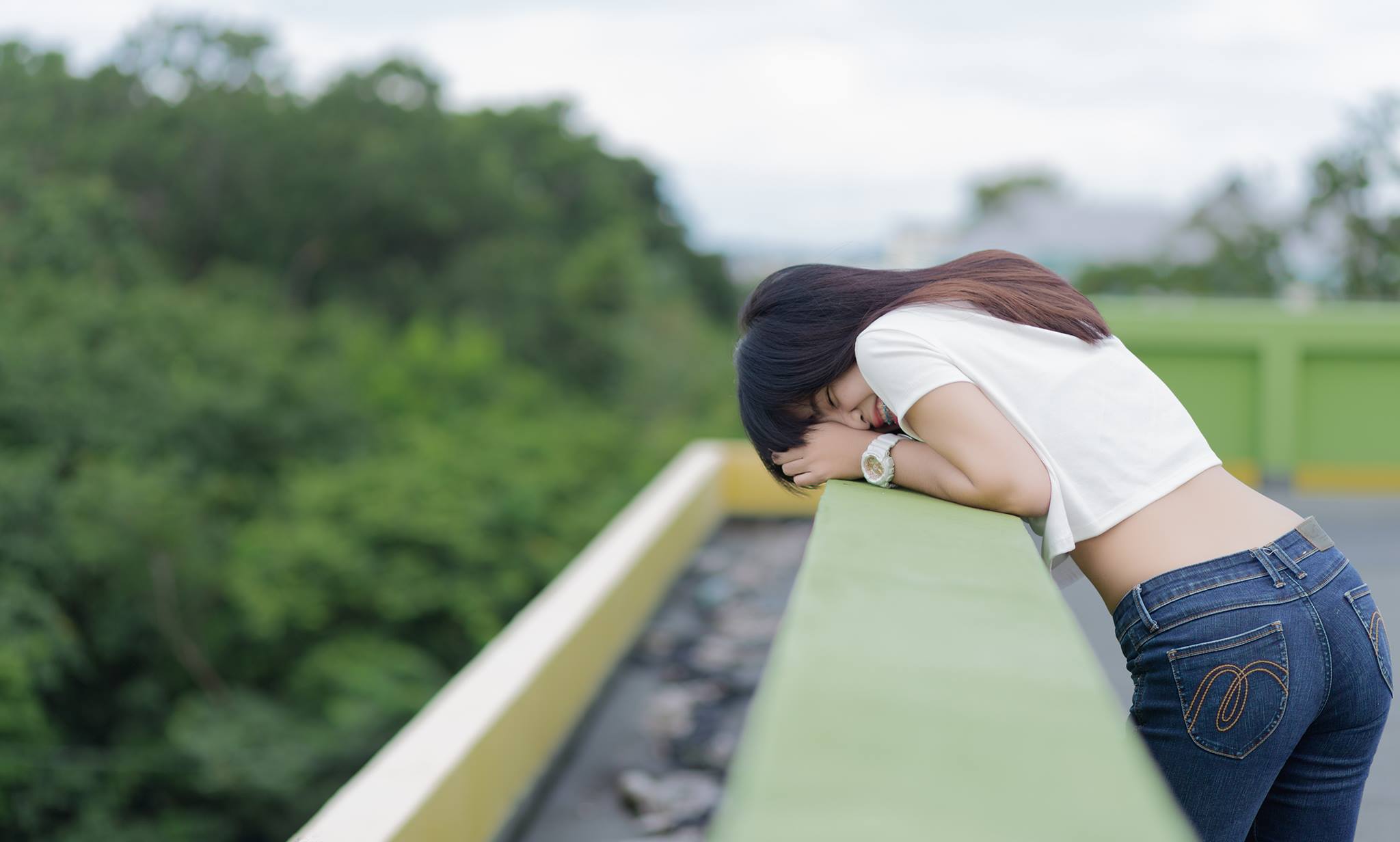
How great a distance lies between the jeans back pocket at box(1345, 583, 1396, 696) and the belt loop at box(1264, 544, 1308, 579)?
6cm

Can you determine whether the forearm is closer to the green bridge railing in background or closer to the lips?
the lips

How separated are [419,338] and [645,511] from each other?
21.0 m

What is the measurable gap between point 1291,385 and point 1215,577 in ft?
15.1

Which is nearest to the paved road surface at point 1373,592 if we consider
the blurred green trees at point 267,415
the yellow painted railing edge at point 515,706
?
the yellow painted railing edge at point 515,706

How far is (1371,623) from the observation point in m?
1.19

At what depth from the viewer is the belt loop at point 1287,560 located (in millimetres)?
1152

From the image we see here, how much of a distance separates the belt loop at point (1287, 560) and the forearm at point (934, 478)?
247mm

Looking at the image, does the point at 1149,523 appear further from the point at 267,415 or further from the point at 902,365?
the point at 267,415

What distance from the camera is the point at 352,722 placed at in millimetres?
14203

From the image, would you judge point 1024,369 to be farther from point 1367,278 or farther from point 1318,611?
point 1367,278

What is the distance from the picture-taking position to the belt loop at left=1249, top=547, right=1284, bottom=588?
1.14m

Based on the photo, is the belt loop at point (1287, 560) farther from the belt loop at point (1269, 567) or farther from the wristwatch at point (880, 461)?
the wristwatch at point (880, 461)

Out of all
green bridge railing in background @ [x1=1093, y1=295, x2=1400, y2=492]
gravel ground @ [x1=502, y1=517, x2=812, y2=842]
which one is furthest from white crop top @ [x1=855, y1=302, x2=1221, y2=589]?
green bridge railing in background @ [x1=1093, y1=295, x2=1400, y2=492]

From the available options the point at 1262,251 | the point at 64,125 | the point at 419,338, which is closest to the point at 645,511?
the point at 1262,251
